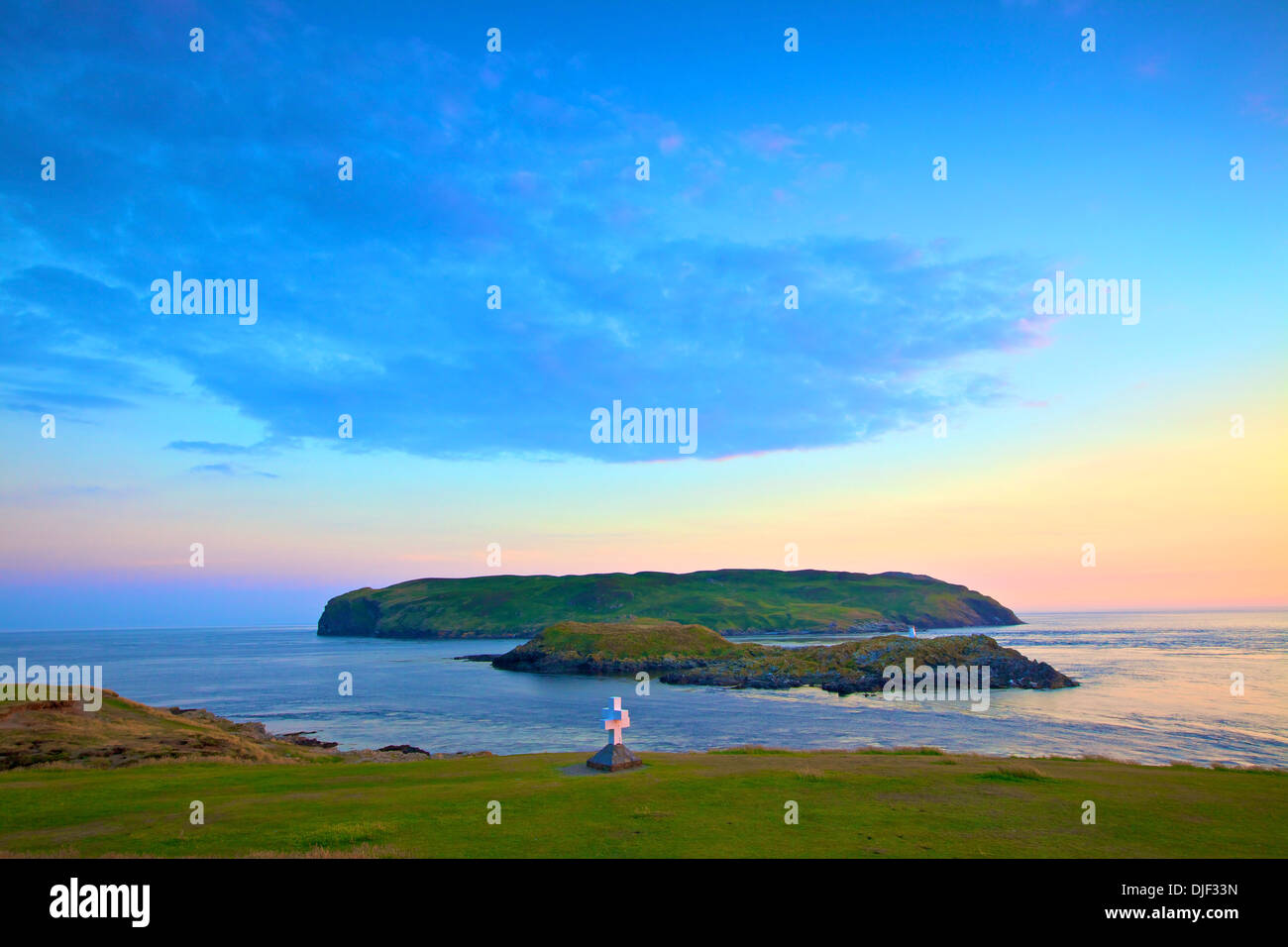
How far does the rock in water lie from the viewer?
2331 cm

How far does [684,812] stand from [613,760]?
769 centimetres

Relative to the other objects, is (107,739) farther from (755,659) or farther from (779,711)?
(755,659)

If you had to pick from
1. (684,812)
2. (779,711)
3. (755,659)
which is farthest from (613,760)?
(755,659)

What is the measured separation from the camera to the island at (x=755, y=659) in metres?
93.3

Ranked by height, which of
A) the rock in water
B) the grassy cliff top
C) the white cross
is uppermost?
the white cross

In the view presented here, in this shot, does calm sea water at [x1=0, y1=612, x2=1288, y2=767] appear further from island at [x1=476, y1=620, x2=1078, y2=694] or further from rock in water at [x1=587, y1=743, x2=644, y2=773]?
rock in water at [x1=587, y1=743, x2=644, y2=773]

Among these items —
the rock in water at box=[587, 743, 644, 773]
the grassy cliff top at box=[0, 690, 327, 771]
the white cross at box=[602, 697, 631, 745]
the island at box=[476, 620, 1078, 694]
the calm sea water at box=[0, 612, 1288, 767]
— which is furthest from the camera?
the island at box=[476, 620, 1078, 694]

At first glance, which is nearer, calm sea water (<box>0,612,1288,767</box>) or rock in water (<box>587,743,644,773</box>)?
rock in water (<box>587,743,644,773</box>)

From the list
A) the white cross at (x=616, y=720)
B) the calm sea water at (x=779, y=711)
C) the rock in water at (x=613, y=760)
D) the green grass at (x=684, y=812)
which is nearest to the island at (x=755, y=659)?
the calm sea water at (x=779, y=711)

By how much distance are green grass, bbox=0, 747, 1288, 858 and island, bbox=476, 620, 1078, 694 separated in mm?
73125

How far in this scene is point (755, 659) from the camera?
119m

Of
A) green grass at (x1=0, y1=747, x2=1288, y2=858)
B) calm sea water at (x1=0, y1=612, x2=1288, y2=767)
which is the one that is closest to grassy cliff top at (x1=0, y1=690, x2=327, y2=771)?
green grass at (x1=0, y1=747, x2=1288, y2=858)
